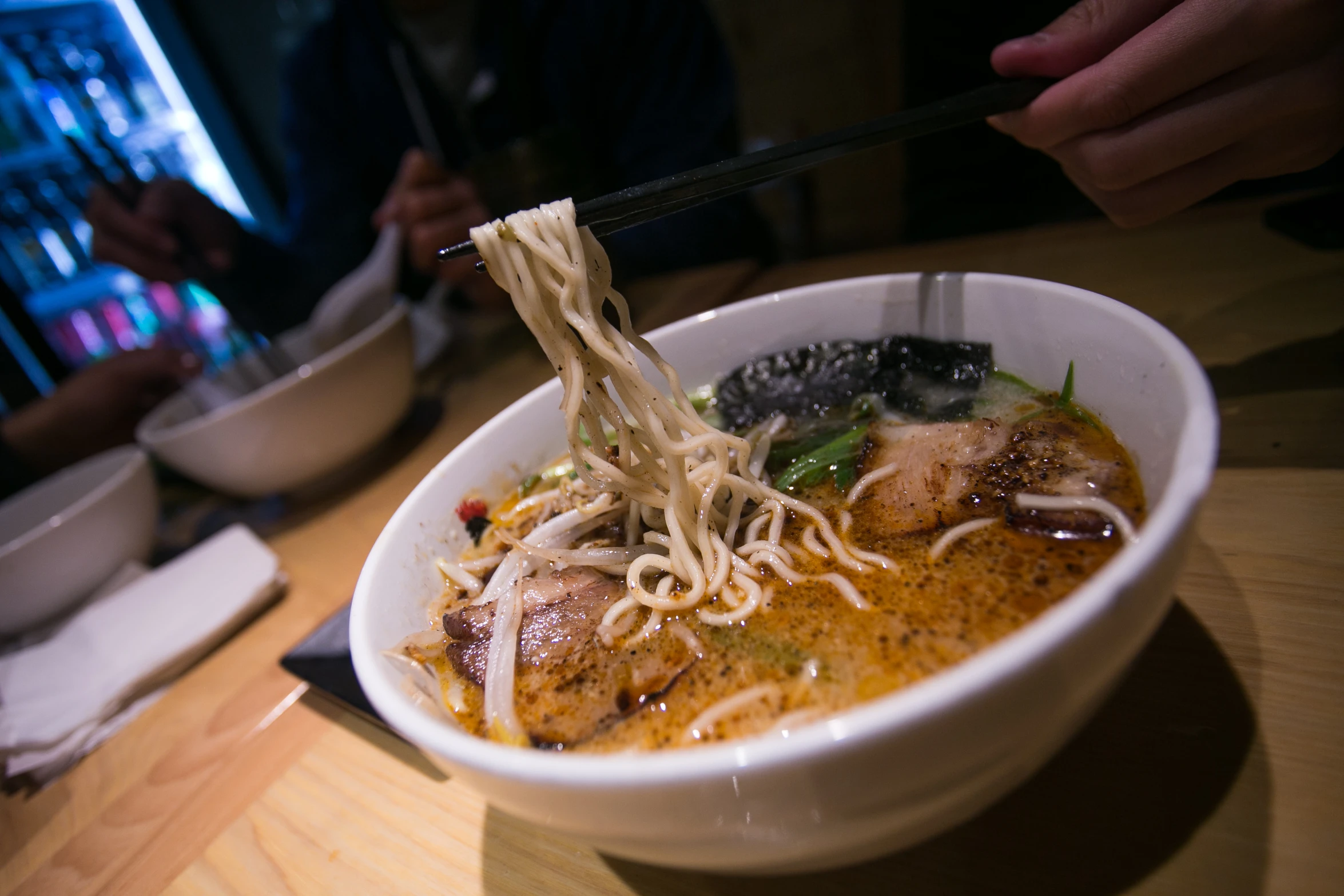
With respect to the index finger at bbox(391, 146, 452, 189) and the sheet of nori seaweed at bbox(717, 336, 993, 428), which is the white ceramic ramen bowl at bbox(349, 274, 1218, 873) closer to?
the sheet of nori seaweed at bbox(717, 336, 993, 428)

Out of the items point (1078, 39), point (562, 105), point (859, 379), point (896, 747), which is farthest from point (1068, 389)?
point (562, 105)

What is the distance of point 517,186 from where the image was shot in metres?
2.19

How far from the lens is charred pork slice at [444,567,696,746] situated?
2.59 ft

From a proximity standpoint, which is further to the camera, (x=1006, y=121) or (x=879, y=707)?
(x=1006, y=121)

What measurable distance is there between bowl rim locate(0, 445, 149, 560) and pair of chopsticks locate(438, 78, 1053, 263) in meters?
1.46

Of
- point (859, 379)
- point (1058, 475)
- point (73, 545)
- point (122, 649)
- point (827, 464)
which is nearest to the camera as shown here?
point (1058, 475)

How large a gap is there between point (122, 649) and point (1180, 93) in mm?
2405

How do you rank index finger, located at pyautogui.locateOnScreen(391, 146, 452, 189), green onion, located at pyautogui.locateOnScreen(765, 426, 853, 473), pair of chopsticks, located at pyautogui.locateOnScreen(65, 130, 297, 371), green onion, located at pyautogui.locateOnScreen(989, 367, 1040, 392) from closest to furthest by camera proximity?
green onion, located at pyautogui.locateOnScreen(989, 367, 1040, 392) → green onion, located at pyautogui.locateOnScreen(765, 426, 853, 473) → pair of chopsticks, located at pyautogui.locateOnScreen(65, 130, 297, 371) → index finger, located at pyautogui.locateOnScreen(391, 146, 452, 189)

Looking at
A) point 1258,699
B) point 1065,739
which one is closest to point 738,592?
point 1065,739

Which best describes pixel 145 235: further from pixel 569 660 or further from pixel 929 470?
pixel 929 470

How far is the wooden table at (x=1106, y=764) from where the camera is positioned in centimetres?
63

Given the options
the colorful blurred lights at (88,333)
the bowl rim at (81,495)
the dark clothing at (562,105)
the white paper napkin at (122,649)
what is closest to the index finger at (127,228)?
the dark clothing at (562,105)

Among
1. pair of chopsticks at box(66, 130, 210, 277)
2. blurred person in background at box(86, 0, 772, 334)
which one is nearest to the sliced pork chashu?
blurred person in background at box(86, 0, 772, 334)

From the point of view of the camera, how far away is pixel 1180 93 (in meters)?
1.06
